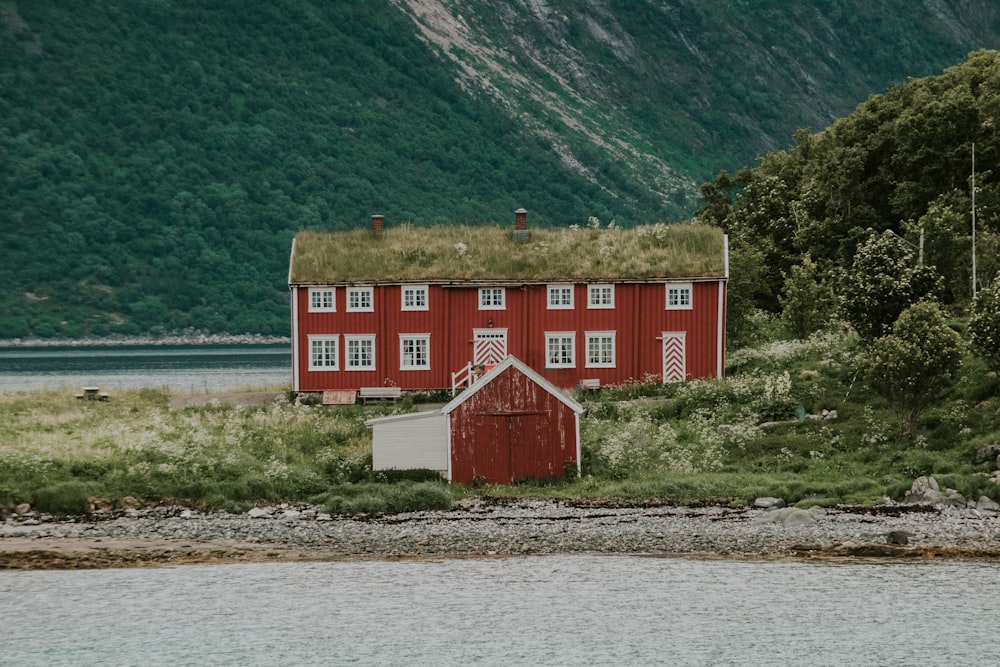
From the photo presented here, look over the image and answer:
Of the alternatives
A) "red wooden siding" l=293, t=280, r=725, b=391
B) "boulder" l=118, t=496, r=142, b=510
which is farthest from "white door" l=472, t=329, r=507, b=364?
"boulder" l=118, t=496, r=142, b=510

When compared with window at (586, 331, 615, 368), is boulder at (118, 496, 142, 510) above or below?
below

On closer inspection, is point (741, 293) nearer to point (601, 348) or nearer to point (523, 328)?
point (601, 348)

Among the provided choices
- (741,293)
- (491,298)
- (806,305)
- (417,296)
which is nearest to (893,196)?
(741,293)

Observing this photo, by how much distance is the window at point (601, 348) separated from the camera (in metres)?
63.7

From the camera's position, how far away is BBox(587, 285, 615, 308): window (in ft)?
210

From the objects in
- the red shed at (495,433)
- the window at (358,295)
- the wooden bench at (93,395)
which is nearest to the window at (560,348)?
the window at (358,295)

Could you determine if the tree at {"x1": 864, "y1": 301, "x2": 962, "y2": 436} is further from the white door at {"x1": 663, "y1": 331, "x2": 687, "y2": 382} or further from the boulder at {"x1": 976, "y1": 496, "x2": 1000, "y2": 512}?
the white door at {"x1": 663, "y1": 331, "x2": 687, "y2": 382}

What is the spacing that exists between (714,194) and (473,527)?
179 feet

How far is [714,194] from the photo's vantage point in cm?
9625

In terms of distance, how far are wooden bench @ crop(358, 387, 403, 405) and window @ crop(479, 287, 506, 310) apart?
5.05 meters

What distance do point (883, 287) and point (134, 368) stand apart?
346 ft

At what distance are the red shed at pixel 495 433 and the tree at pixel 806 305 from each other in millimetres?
23090

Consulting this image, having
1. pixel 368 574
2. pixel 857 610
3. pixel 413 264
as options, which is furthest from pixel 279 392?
pixel 857 610

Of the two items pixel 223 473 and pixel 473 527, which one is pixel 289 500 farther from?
pixel 473 527
